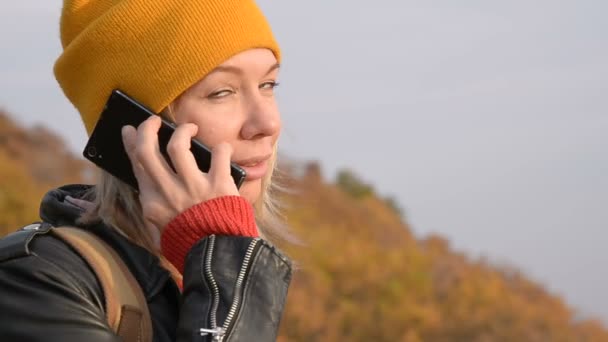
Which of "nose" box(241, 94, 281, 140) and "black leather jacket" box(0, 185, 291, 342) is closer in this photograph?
"black leather jacket" box(0, 185, 291, 342)

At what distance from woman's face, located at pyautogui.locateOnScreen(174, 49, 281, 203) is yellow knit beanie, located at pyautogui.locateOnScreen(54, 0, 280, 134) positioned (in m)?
0.03

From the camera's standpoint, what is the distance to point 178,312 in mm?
2479

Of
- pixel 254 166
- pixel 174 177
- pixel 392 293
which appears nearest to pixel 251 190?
pixel 254 166

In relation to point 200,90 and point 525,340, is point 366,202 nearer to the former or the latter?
point 525,340

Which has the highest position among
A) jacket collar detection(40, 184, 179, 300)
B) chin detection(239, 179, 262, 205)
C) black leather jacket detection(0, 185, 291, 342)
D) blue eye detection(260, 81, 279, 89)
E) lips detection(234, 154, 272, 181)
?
blue eye detection(260, 81, 279, 89)

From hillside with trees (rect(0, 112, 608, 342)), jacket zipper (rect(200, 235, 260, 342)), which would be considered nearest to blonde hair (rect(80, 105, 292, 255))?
jacket zipper (rect(200, 235, 260, 342))

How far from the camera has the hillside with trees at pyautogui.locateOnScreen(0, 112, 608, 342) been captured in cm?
1727

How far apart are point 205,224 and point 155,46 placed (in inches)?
18.8

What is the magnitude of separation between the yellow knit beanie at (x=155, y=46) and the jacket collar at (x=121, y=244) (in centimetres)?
20

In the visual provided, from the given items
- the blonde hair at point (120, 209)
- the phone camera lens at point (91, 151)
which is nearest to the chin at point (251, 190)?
the blonde hair at point (120, 209)

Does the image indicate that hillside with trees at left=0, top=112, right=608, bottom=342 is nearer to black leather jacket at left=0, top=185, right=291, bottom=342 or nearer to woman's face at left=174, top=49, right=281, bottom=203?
woman's face at left=174, top=49, right=281, bottom=203

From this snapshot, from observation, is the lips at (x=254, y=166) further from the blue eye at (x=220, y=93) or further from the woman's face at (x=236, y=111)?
the blue eye at (x=220, y=93)

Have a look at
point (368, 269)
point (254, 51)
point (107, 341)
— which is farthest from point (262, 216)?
point (368, 269)

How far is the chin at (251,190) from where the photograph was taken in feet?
8.79
